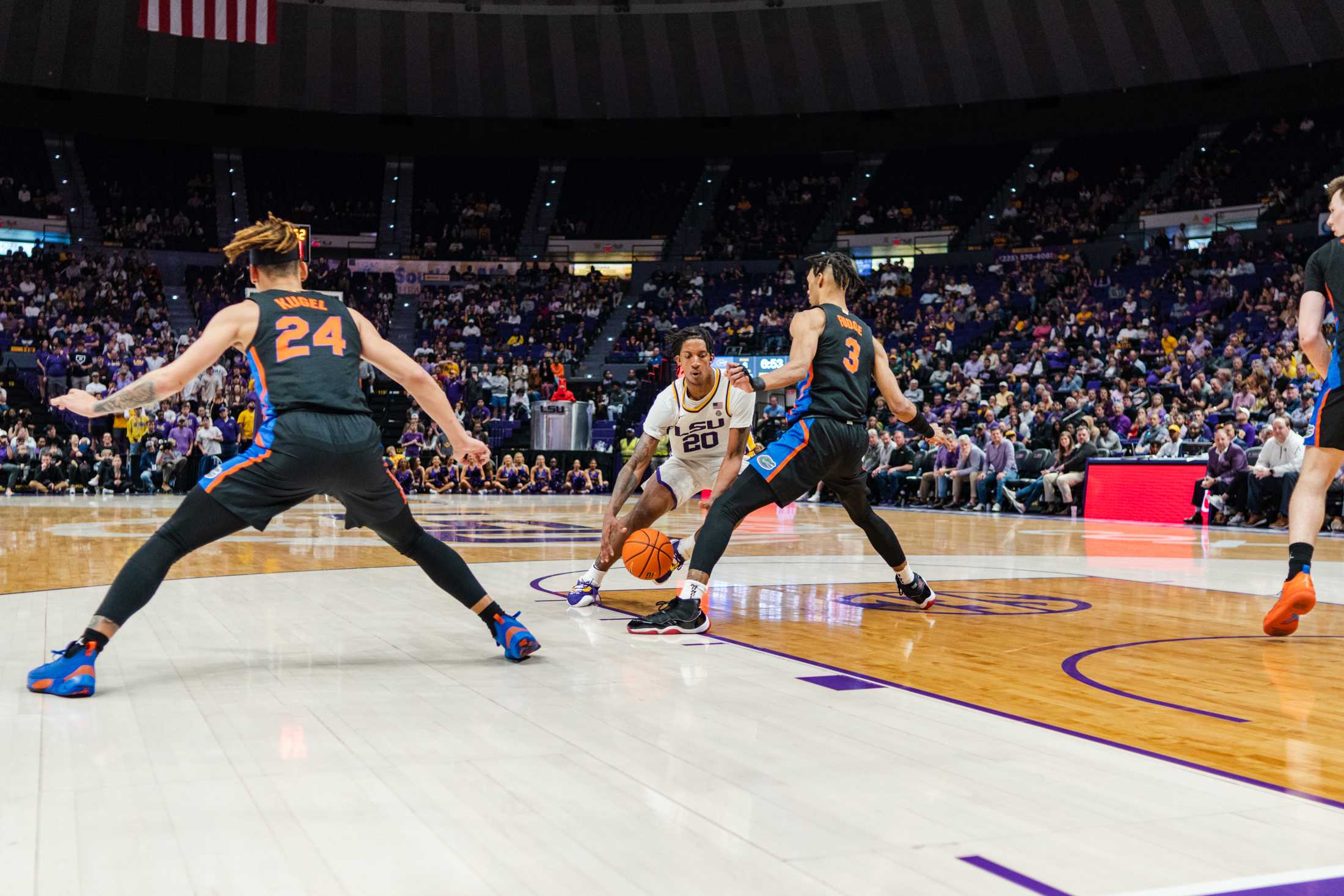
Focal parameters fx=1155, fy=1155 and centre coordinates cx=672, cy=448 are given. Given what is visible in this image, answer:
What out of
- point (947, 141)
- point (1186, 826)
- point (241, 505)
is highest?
point (947, 141)

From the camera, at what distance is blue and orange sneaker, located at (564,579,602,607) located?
20.6 ft

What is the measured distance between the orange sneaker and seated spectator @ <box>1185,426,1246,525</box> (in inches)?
410

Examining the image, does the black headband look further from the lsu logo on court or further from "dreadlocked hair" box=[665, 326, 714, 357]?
the lsu logo on court

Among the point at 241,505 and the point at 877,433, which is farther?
the point at 877,433

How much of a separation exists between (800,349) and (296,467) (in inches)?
97.8

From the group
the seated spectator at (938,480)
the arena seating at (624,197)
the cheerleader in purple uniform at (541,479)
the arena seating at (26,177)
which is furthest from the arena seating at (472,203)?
the seated spectator at (938,480)

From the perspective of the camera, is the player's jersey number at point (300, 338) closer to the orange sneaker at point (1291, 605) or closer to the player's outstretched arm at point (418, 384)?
the player's outstretched arm at point (418, 384)

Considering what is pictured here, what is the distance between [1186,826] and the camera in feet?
8.14

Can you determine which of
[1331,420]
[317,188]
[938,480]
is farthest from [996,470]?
[317,188]

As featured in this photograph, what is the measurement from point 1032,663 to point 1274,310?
22028 mm

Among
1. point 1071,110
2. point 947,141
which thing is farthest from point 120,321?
point 1071,110

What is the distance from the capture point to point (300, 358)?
4.19 metres

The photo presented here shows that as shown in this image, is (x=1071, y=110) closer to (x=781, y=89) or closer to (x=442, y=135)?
(x=781, y=89)

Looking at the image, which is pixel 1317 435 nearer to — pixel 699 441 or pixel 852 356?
pixel 852 356
